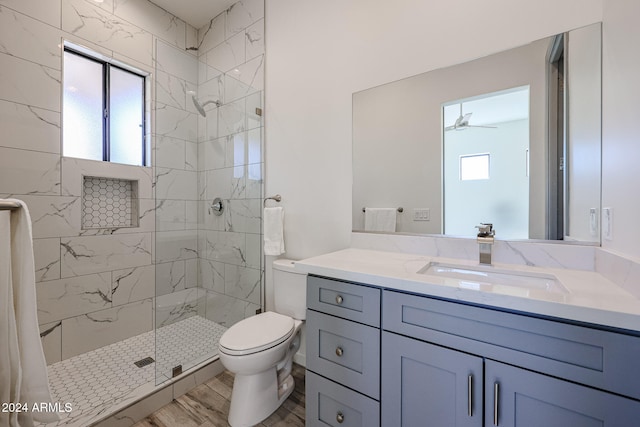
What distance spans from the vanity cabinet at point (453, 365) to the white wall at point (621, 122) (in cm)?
40

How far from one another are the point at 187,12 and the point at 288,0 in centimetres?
118

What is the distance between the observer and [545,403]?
2.40 ft

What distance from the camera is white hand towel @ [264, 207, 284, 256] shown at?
77.3 inches

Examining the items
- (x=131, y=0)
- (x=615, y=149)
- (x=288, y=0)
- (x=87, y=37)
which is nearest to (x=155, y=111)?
(x=87, y=37)

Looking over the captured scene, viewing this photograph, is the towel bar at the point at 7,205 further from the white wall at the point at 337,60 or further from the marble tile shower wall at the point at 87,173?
the marble tile shower wall at the point at 87,173

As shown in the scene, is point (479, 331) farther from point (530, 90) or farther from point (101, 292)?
point (101, 292)

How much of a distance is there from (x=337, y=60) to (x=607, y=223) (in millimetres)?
1640

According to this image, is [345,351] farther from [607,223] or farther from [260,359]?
[607,223]

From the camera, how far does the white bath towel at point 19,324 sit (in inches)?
25.1

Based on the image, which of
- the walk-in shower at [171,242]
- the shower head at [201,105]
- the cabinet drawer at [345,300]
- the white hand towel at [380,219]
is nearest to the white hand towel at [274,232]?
the walk-in shower at [171,242]

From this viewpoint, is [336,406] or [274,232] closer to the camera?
[336,406]

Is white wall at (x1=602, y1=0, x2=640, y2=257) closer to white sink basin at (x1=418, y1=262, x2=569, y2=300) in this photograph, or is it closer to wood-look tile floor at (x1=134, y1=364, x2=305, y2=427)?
white sink basin at (x1=418, y1=262, x2=569, y2=300)

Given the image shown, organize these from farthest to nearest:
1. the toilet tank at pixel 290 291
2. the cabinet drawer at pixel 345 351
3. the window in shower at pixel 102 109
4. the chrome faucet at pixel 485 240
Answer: the window in shower at pixel 102 109 → the toilet tank at pixel 290 291 → the chrome faucet at pixel 485 240 → the cabinet drawer at pixel 345 351

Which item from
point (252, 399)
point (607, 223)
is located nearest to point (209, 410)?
point (252, 399)
